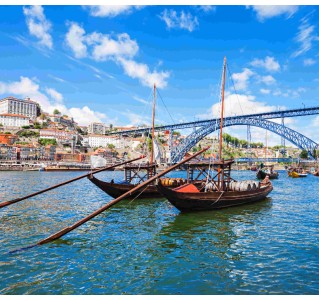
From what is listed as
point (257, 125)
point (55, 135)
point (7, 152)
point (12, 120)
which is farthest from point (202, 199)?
point (12, 120)

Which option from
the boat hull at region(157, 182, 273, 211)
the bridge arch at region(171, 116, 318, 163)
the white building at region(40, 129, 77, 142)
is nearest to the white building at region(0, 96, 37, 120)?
the white building at region(40, 129, 77, 142)

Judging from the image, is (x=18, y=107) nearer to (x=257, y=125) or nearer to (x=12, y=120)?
(x=12, y=120)

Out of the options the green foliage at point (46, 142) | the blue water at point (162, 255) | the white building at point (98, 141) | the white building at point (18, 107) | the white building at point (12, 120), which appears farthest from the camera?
the white building at point (98, 141)

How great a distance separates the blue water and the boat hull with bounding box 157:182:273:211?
0.53 meters

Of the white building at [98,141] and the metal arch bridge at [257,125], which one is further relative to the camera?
the white building at [98,141]

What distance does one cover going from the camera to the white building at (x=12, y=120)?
146 meters

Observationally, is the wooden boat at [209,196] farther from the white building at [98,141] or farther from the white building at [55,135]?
the white building at [98,141]

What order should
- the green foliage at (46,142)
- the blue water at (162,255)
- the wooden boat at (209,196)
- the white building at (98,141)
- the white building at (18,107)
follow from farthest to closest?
the white building at (98,141) < the white building at (18,107) < the green foliage at (46,142) < the wooden boat at (209,196) < the blue water at (162,255)

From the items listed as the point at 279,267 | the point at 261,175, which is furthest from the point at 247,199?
the point at 261,175

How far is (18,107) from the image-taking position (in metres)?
164

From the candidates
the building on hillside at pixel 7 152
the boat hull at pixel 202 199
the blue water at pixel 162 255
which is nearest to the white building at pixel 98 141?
the building on hillside at pixel 7 152

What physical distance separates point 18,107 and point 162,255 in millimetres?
174190

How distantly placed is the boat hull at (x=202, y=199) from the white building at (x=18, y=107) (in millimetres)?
161478

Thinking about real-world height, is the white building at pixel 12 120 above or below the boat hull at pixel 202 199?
above
